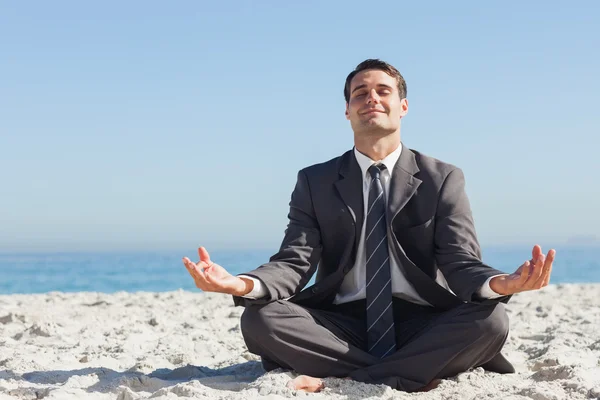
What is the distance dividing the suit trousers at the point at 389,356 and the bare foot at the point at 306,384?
13cm

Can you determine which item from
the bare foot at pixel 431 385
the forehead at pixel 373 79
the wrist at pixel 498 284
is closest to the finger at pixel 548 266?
the wrist at pixel 498 284

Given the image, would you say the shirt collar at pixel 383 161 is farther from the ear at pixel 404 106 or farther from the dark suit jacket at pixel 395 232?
the ear at pixel 404 106

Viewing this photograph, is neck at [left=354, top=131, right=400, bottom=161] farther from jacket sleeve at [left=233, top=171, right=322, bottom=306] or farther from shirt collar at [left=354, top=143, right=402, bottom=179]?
jacket sleeve at [left=233, top=171, right=322, bottom=306]

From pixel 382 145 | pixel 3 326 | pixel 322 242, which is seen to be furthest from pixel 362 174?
pixel 3 326

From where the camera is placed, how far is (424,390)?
294 centimetres

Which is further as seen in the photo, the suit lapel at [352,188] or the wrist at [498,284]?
the suit lapel at [352,188]

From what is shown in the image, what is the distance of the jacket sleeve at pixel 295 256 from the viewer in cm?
303

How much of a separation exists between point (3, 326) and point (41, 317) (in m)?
0.40

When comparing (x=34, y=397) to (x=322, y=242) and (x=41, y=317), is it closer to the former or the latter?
(x=322, y=242)

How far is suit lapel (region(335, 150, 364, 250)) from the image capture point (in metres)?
3.26

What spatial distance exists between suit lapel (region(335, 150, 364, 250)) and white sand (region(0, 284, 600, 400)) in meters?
0.83

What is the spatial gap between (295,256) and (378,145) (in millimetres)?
737

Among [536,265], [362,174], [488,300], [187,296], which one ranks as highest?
[362,174]

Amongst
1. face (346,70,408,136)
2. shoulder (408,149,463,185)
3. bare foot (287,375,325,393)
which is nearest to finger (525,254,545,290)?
shoulder (408,149,463,185)
